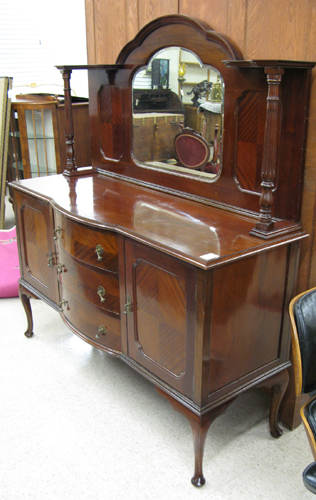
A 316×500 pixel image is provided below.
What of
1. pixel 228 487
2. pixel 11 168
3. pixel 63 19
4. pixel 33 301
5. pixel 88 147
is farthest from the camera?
pixel 63 19

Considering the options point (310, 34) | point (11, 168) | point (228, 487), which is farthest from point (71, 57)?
point (228, 487)

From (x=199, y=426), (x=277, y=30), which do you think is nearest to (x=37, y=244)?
(x=199, y=426)

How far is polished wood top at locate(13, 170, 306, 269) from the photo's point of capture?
1734 mm

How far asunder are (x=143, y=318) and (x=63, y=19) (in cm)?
496

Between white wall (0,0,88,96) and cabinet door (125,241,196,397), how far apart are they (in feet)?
13.7

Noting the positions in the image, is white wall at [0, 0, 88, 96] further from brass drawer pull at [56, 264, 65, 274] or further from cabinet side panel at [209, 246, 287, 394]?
cabinet side panel at [209, 246, 287, 394]

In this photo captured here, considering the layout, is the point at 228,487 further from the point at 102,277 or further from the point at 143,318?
the point at 102,277

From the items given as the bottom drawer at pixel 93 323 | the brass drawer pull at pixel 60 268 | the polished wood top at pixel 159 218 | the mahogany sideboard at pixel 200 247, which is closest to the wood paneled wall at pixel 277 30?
the mahogany sideboard at pixel 200 247

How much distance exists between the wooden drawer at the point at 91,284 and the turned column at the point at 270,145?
0.70m

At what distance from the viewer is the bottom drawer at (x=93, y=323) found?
2205 mm

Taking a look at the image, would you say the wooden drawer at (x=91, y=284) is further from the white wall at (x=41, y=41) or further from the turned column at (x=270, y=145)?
the white wall at (x=41, y=41)

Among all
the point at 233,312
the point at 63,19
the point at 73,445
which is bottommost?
the point at 73,445

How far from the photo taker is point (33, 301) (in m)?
3.56

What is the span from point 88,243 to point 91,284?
199 mm
